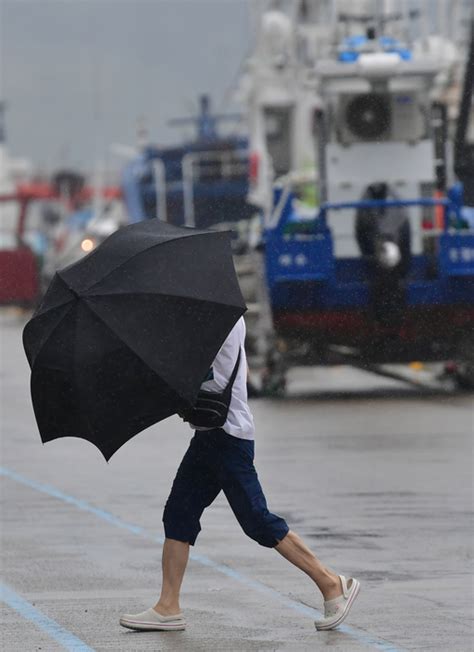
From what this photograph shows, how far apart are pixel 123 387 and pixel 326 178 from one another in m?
15.1

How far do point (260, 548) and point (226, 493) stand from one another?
8.83 ft

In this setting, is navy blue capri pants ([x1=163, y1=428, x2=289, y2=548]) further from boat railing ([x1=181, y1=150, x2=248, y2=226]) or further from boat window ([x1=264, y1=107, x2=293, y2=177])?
boat railing ([x1=181, y1=150, x2=248, y2=226])

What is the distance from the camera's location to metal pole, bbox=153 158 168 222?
4672 centimetres

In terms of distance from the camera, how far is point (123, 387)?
27.0 ft

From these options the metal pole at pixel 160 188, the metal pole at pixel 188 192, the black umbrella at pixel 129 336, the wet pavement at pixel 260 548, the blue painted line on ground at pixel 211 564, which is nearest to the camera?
the black umbrella at pixel 129 336

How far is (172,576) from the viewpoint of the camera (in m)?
8.73

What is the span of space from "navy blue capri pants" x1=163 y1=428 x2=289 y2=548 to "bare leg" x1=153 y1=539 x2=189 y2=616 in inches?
1.6

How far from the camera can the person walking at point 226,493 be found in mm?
8539

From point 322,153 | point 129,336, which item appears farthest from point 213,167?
point 129,336

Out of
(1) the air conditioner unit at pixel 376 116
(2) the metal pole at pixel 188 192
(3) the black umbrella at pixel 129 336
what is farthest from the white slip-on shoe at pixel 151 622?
(2) the metal pole at pixel 188 192

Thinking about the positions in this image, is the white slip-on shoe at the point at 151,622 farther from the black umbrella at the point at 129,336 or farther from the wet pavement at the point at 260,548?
the black umbrella at the point at 129,336

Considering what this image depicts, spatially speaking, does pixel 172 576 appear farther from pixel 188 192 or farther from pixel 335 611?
pixel 188 192

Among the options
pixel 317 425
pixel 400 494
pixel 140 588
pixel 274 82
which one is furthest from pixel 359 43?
pixel 274 82

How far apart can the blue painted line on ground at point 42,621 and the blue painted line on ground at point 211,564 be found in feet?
3.72
